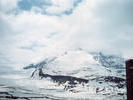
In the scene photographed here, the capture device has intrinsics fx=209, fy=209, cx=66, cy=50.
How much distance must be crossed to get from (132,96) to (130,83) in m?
1.65

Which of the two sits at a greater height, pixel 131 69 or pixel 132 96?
pixel 131 69

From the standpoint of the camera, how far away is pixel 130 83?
27.1 meters

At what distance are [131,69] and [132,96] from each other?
11.3 ft

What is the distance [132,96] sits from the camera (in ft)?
87.5

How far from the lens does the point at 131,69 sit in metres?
27.3

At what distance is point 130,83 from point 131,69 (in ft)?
5.96

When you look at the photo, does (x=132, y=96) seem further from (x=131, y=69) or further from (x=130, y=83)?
(x=131, y=69)

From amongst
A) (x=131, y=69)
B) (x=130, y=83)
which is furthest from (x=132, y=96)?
(x=131, y=69)

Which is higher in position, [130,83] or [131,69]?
[131,69]
